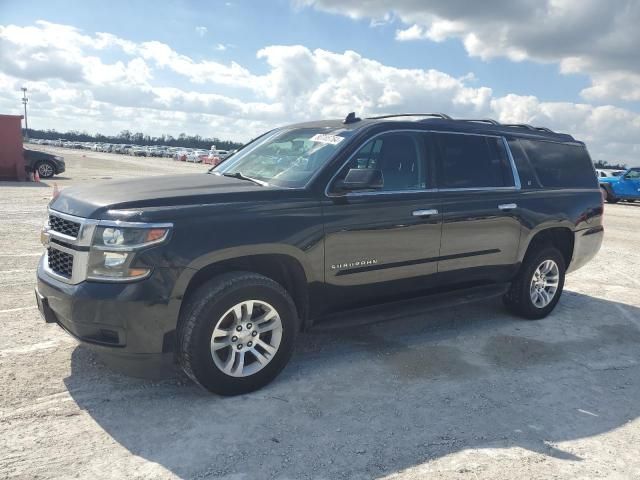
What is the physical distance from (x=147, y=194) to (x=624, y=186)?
76.8 feet

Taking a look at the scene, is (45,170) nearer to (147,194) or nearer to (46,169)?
(46,169)

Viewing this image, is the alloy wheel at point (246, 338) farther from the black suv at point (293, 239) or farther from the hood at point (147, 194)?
the hood at point (147, 194)

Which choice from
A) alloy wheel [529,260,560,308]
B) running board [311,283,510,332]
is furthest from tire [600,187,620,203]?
running board [311,283,510,332]

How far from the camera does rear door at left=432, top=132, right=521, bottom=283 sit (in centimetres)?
470

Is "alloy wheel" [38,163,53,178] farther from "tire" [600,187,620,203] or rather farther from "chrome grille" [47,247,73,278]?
"tire" [600,187,620,203]

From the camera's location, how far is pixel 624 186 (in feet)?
72.8

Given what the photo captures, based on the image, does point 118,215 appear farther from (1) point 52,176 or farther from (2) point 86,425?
(1) point 52,176

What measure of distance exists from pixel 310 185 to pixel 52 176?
71.9ft

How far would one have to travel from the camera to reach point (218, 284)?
3.46m

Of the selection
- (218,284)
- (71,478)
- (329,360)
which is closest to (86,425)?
(71,478)

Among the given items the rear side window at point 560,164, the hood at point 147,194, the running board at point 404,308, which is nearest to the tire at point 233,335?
the running board at point 404,308

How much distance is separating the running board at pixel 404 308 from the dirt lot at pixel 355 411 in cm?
38

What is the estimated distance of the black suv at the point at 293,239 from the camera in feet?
10.7

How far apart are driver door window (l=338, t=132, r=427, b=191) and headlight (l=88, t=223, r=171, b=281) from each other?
176cm
